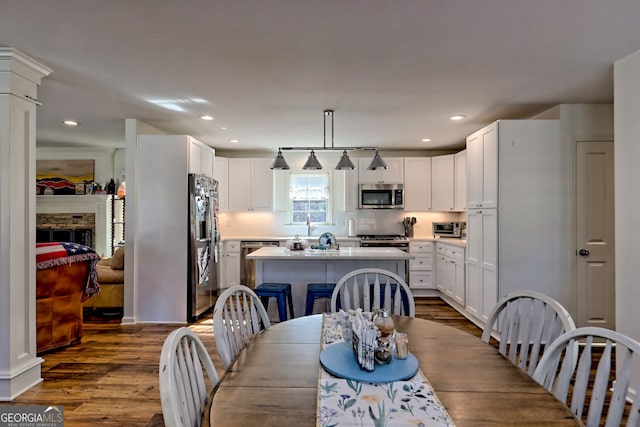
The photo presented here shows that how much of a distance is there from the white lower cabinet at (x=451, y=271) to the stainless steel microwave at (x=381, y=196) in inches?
36.5

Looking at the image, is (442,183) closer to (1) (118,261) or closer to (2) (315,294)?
(2) (315,294)

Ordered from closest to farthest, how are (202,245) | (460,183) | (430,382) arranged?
(430,382) → (202,245) → (460,183)

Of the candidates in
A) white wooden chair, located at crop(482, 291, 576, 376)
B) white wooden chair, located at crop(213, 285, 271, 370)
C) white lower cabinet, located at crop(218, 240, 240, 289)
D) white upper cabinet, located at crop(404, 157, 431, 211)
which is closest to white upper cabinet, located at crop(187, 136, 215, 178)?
white lower cabinet, located at crop(218, 240, 240, 289)

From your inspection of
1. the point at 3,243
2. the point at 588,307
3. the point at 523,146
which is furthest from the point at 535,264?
the point at 3,243

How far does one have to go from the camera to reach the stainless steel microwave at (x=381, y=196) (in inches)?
227

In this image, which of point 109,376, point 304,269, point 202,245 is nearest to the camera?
point 109,376

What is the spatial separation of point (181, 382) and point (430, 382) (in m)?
0.79

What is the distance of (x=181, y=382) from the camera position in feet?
3.41

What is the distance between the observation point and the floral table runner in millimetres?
977

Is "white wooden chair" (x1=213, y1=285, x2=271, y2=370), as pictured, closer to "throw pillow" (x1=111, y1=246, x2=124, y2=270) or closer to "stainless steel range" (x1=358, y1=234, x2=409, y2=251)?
"throw pillow" (x1=111, y1=246, x2=124, y2=270)

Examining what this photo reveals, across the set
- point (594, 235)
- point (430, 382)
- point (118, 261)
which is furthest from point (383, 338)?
point (118, 261)

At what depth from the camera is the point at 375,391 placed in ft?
3.73

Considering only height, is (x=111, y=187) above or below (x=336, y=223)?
above

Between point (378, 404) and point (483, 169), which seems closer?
point (378, 404)
